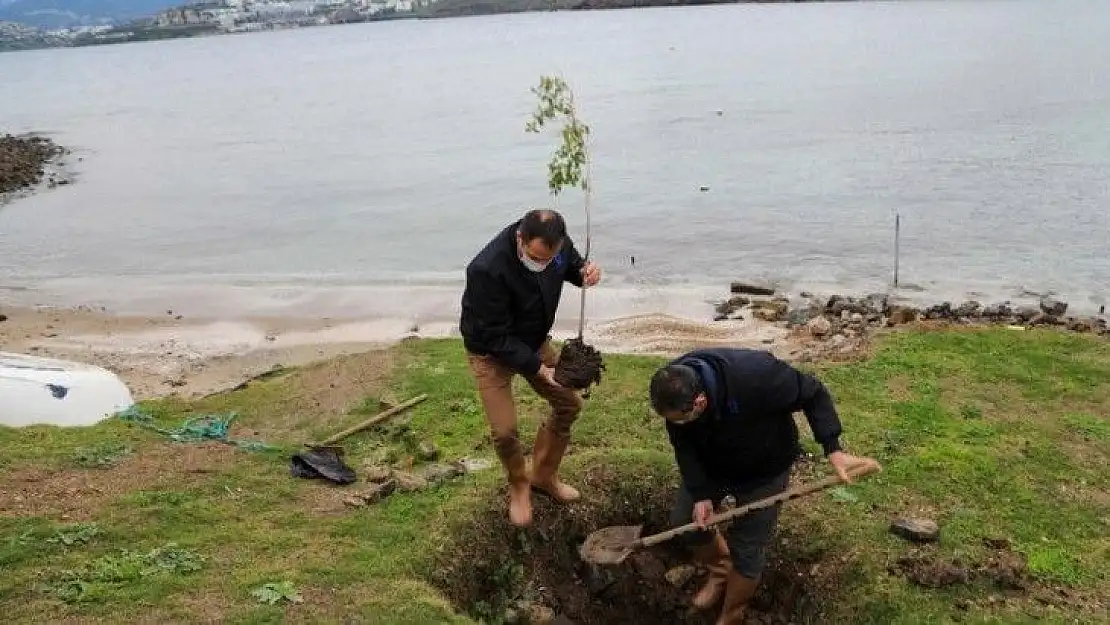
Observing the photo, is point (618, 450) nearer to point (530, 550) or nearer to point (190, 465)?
point (530, 550)

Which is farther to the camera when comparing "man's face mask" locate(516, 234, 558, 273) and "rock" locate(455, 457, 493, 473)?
"rock" locate(455, 457, 493, 473)

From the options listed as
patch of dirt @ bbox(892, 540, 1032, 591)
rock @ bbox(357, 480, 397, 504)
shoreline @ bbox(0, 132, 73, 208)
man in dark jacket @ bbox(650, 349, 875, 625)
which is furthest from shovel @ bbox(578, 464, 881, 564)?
shoreline @ bbox(0, 132, 73, 208)

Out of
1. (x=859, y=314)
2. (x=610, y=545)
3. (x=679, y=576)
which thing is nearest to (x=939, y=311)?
(x=859, y=314)

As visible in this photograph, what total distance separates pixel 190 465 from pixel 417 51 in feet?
447

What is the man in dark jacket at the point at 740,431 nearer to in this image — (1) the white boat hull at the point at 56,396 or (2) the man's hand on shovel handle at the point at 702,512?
(2) the man's hand on shovel handle at the point at 702,512

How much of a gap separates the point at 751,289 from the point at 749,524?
15.1 meters

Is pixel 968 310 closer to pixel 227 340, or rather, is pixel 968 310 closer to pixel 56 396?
pixel 227 340

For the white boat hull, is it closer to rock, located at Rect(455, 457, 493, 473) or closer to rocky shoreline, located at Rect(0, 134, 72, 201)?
rock, located at Rect(455, 457, 493, 473)

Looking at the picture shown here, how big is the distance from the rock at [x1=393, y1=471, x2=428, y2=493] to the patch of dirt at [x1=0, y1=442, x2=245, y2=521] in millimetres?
1967

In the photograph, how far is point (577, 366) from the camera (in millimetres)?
7133

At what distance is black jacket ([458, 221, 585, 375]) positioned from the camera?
22.2 ft

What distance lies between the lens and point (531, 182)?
37375mm

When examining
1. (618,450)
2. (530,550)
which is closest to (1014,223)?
(618,450)

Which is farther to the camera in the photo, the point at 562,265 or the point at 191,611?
the point at 562,265
